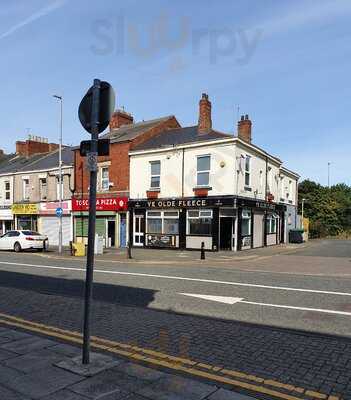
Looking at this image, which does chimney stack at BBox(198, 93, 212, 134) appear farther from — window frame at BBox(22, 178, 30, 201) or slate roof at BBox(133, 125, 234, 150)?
window frame at BBox(22, 178, 30, 201)

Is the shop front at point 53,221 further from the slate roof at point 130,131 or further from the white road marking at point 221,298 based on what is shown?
the white road marking at point 221,298

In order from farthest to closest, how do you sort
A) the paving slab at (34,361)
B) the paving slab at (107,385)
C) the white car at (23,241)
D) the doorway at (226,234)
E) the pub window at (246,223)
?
the white car at (23,241) < the pub window at (246,223) < the doorway at (226,234) < the paving slab at (34,361) < the paving slab at (107,385)

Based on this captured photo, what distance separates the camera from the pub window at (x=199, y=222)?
24.5 m

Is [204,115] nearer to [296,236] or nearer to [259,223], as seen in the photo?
[259,223]

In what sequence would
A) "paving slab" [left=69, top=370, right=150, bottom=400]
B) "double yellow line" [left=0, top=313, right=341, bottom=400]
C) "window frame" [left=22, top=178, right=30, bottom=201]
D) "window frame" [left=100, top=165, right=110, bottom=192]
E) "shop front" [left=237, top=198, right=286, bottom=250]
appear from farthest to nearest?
"window frame" [left=22, top=178, right=30, bottom=201] → "window frame" [left=100, top=165, right=110, bottom=192] → "shop front" [left=237, top=198, right=286, bottom=250] → "double yellow line" [left=0, top=313, right=341, bottom=400] → "paving slab" [left=69, top=370, right=150, bottom=400]

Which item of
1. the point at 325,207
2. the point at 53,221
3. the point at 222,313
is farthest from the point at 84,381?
the point at 325,207

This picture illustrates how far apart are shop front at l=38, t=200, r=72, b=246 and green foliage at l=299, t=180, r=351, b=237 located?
3896 centimetres

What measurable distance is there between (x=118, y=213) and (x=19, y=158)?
19134mm

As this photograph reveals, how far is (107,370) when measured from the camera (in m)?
4.87

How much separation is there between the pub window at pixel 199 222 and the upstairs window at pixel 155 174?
3.25 meters

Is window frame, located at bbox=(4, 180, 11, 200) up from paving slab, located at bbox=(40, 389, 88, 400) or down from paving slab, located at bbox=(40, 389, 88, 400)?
up

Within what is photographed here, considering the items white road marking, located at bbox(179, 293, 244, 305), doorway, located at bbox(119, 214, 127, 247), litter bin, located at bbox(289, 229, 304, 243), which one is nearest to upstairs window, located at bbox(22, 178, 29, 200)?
doorway, located at bbox(119, 214, 127, 247)

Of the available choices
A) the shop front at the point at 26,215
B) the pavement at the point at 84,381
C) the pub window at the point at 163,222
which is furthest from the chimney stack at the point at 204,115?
the pavement at the point at 84,381

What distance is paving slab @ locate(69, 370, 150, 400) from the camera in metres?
4.26
